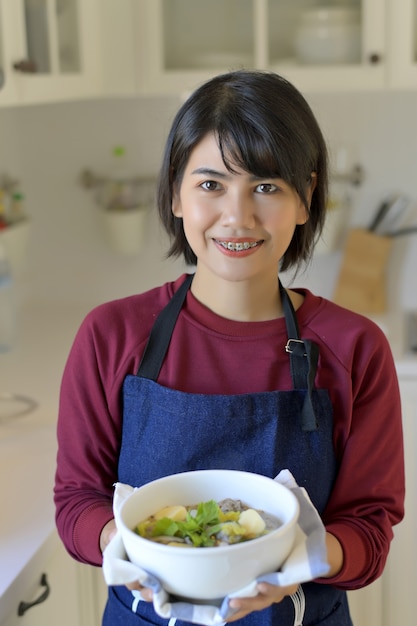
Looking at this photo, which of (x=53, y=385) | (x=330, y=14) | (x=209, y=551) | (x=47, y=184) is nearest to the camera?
(x=209, y=551)

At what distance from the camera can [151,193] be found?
257cm

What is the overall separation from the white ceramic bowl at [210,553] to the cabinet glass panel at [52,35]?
119 centimetres

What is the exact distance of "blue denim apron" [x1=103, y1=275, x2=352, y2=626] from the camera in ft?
3.59

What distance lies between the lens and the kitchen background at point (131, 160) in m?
2.09

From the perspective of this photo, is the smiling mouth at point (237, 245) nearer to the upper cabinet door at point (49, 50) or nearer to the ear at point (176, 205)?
the ear at point (176, 205)

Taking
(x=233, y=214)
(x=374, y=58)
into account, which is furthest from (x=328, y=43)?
(x=233, y=214)

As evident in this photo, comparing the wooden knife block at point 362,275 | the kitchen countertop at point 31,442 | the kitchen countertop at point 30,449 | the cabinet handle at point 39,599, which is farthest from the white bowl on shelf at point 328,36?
the cabinet handle at point 39,599

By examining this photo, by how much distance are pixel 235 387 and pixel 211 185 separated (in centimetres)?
25

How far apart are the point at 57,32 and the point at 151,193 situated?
2.05 feet

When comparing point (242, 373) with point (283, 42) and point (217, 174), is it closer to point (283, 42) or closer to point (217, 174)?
point (217, 174)

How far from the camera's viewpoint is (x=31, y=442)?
1713 millimetres

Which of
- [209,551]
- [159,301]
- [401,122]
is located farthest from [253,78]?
[401,122]

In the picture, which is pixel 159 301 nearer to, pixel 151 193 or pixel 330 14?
pixel 330 14

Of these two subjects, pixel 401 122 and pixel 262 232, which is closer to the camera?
pixel 262 232
